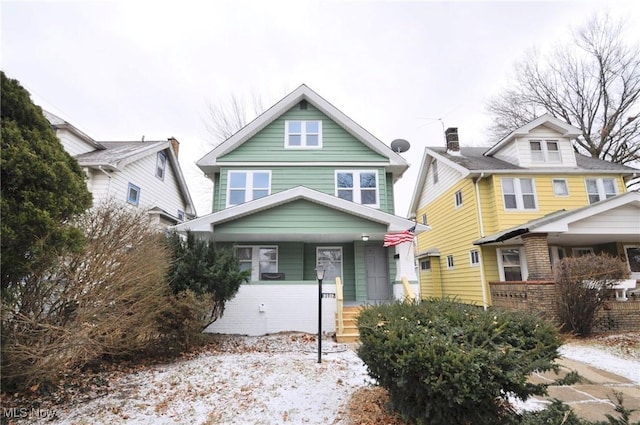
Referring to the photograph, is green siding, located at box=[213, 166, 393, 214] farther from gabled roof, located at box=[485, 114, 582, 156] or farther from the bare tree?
the bare tree

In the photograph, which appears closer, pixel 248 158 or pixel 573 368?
pixel 573 368

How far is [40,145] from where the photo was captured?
11.9 feet

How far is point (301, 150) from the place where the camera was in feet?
42.4

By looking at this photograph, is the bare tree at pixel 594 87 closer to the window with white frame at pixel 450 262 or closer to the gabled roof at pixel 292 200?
the window with white frame at pixel 450 262

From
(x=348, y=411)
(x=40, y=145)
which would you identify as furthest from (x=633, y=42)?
(x=40, y=145)

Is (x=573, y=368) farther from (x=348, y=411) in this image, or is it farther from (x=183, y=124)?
(x=183, y=124)

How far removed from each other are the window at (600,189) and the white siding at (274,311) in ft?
42.1

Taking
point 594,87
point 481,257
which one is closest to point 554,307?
point 481,257

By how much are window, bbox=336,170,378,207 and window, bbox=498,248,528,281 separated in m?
6.04

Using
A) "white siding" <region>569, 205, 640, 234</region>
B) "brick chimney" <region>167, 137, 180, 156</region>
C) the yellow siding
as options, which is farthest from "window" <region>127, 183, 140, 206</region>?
"white siding" <region>569, 205, 640, 234</region>

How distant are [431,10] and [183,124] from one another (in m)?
17.9

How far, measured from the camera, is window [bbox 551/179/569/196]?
13375 millimetres

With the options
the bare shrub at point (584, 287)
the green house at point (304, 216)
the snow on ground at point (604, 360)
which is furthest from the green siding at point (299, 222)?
the snow on ground at point (604, 360)

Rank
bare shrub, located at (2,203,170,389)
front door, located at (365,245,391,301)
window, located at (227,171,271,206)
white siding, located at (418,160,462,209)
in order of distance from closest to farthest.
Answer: bare shrub, located at (2,203,170,389), front door, located at (365,245,391,301), window, located at (227,171,271,206), white siding, located at (418,160,462,209)
